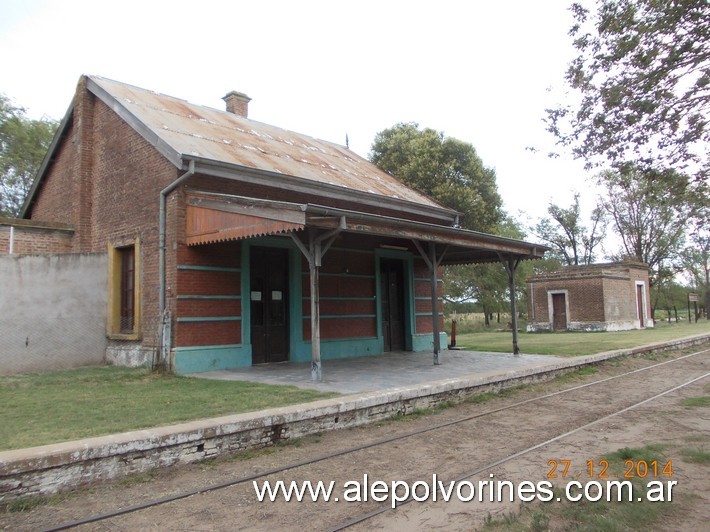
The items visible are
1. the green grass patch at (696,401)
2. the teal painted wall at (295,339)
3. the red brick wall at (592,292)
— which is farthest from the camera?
the red brick wall at (592,292)

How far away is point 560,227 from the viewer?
46.2 metres

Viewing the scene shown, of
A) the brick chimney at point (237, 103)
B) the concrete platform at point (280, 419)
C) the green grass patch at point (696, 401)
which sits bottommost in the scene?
the green grass patch at point (696, 401)

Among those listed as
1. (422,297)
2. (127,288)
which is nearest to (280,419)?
(127,288)

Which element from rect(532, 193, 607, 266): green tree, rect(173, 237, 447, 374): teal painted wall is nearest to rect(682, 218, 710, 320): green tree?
rect(532, 193, 607, 266): green tree

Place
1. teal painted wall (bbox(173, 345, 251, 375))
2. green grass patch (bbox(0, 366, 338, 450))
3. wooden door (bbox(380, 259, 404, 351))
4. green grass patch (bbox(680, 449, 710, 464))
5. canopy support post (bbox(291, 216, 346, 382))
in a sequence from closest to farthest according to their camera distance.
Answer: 1. green grass patch (bbox(680, 449, 710, 464))
2. green grass patch (bbox(0, 366, 338, 450))
3. canopy support post (bbox(291, 216, 346, 382))
4. teal painted wall (bbox(173, 345, 251, 375))
5. wooden door (bbox(380, 259, 404, 351))

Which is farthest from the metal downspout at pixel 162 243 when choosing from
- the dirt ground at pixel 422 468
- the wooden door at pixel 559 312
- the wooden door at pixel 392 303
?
the wooden door at pixel 559 312

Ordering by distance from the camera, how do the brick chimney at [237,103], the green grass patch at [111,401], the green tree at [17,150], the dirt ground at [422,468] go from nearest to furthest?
the dirt ground at [422,468] < the green grass patch at [111,401] < the brick chimney at [237,103] < the green tree at [17,150]

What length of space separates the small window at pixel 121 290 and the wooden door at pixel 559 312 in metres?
24.1

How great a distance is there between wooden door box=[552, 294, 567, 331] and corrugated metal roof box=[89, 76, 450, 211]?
52.5ft

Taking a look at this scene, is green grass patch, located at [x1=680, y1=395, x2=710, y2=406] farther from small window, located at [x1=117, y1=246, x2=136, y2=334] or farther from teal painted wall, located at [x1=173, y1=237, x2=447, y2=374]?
small window, located at [x1=117, y1=246, x2=136, y2=334]

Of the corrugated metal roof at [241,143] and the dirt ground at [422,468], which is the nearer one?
the dirt ground at [422,468]

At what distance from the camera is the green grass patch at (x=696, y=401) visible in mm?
8359

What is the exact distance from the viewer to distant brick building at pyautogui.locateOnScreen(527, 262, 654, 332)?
1092 inches

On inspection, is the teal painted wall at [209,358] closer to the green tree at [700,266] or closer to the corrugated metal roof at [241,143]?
the corrugated metal roof at [241,143]
